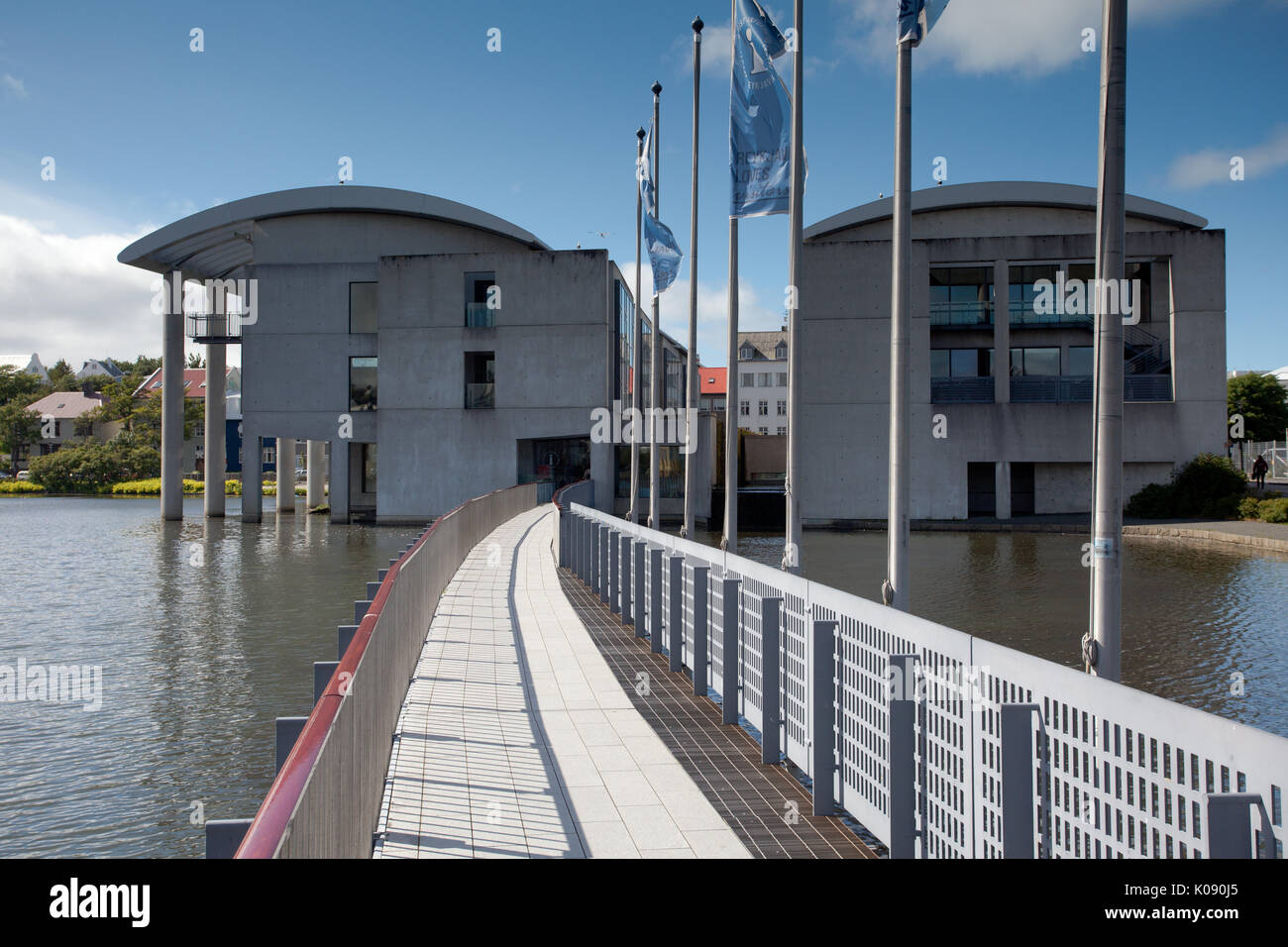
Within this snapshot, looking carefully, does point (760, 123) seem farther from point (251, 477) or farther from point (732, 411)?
point (251, 477)

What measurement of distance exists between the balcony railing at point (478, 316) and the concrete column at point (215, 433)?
566 inches

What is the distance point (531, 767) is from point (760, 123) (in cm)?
1030

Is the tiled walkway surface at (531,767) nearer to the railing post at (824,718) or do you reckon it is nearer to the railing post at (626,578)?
the railing post at (824,718)

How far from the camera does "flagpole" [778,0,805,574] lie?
501 inches

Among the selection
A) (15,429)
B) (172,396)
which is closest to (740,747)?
(172,396)

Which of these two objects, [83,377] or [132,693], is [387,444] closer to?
[132,693]

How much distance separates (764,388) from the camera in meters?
92.2

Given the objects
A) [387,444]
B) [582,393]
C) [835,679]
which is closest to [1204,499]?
[582,393]

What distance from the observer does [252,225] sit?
46.3 m

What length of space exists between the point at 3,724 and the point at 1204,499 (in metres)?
40.0

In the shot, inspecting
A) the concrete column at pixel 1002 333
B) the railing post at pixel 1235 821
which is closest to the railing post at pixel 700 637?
the railing post at pixel 1235 821

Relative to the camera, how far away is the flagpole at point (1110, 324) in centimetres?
721

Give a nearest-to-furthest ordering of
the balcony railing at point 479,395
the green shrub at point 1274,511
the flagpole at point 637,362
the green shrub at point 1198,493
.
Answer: the flagpole at point 637,362 < the green shrub at point 1274,511 < the green shrub at point 1198,493 < the balcony railing at point 479,395
